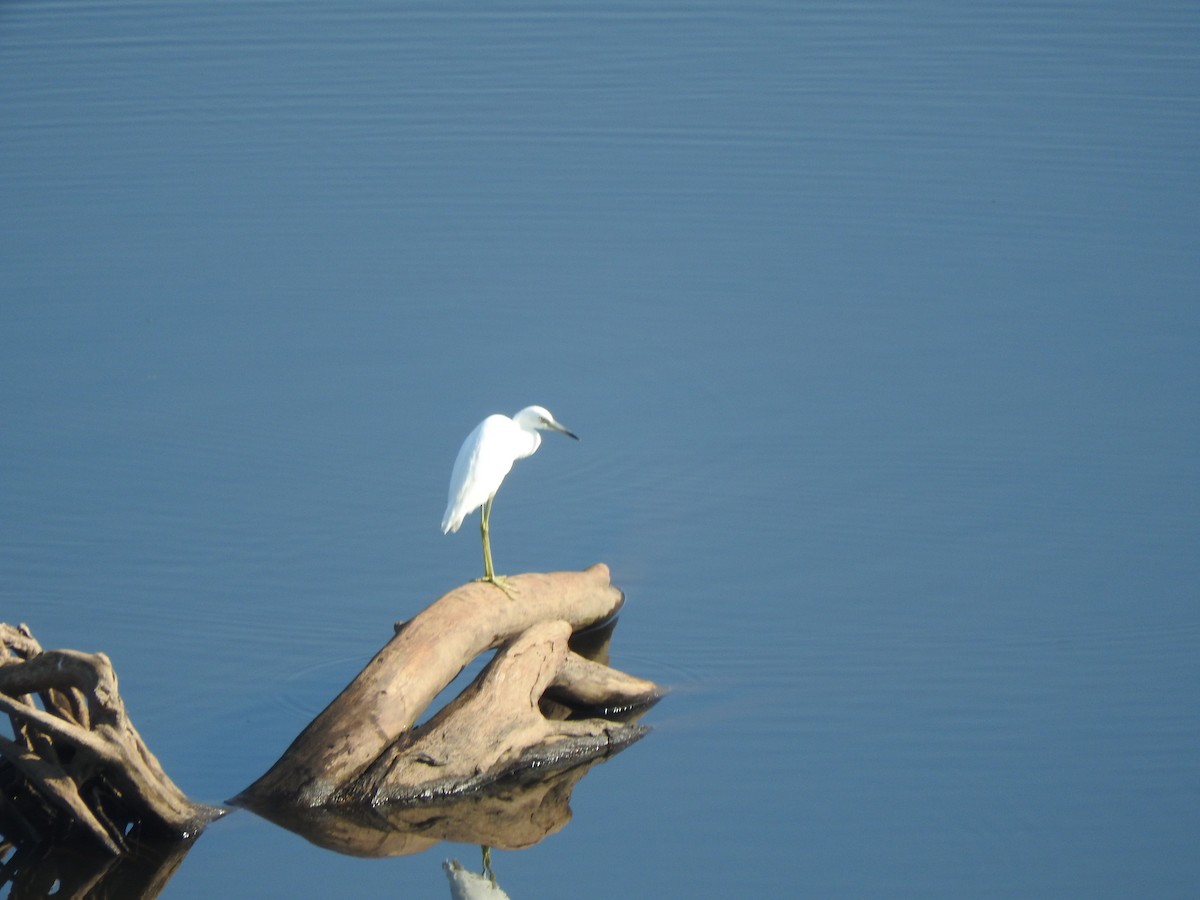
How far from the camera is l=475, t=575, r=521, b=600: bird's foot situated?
20.7ft

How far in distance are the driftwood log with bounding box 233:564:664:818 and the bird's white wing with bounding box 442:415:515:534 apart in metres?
0.33

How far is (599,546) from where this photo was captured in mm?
7500

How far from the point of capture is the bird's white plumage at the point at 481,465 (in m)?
6.48

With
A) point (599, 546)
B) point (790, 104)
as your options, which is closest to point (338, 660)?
point (599, 546)

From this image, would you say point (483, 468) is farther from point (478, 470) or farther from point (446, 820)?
point (446, 820)

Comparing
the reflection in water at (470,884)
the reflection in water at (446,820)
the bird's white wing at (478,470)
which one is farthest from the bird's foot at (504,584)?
the reflection in water at (470,884)

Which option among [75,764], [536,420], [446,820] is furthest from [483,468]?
[75,764]

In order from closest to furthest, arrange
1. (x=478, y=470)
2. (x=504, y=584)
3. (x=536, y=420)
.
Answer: (x=504, y=584)
(x=478, y=470)
(x=536, y=420)

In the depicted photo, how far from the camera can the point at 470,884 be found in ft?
18.2

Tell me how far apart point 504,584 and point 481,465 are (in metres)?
0.48

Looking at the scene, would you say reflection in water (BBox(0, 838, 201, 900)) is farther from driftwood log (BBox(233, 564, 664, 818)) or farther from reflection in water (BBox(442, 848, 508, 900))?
reflection in water (BBox(442, 848, 508, 900))

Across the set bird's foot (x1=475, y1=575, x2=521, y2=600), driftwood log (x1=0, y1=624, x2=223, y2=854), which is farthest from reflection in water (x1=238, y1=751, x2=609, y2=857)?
bird's foot (x1=475, y1=575, x2=521, y2=600)

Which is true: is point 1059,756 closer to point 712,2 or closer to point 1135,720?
point 1135,720

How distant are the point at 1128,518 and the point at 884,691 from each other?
5.95 feet
